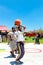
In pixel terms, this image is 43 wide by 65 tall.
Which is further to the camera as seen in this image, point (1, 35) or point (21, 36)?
point (1, 35)

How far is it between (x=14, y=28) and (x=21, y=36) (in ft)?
1.66

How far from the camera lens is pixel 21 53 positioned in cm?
763

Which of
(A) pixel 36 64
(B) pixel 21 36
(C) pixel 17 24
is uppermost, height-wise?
(C) pixel 17 24

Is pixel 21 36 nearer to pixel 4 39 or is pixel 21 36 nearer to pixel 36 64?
pixel 36 64

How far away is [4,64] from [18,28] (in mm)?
1545

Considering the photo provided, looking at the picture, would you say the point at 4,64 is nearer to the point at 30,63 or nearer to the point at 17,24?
the point at 30,63

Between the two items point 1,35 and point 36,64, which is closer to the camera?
point 36,64

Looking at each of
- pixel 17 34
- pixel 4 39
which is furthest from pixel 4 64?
pixel 4 39

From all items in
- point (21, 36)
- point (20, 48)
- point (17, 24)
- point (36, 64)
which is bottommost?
point (36, 64)

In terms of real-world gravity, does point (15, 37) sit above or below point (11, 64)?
above

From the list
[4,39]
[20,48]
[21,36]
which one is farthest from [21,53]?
[4,39]

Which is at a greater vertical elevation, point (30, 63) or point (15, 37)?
point (15, 37)

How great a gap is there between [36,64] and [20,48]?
90 cm

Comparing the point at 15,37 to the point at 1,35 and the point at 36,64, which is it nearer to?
the point at 36,64
